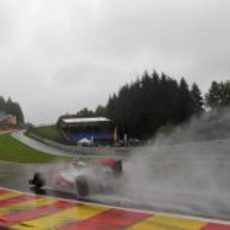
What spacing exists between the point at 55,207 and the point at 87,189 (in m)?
1.63

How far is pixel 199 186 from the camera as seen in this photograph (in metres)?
13.8

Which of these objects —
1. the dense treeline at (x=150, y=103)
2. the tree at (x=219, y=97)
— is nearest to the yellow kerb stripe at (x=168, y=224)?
the tree at (x=219, y=97)

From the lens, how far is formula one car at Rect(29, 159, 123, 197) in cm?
1439

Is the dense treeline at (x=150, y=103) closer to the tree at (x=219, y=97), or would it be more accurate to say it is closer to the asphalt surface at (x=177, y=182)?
the tree at (x=219, y=97)

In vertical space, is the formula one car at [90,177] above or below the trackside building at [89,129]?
below

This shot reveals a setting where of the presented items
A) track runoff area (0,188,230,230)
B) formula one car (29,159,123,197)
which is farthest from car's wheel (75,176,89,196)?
track runoff area (0,188,230,230)

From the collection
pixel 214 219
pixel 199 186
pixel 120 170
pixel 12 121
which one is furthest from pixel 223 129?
pixel 12 121

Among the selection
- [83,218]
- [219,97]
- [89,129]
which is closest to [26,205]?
[83,218]

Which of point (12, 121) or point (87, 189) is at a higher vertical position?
point (12, 121)

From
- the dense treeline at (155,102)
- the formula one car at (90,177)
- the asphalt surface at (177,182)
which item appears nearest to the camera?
the asphalt surface at (177,182)

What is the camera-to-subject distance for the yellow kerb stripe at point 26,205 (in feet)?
41.8

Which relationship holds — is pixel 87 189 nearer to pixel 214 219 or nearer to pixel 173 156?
pixel 173 156

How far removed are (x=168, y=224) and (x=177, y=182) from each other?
4.83 meters

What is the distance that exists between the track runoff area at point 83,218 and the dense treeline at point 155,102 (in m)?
15.1
